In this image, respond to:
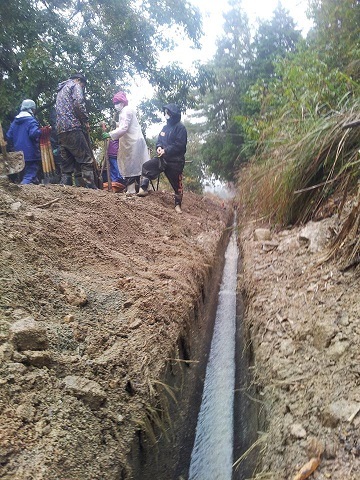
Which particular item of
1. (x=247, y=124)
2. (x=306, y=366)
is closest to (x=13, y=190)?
(x=306, y=366)

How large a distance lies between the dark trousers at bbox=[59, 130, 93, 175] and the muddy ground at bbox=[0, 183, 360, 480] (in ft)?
4.34

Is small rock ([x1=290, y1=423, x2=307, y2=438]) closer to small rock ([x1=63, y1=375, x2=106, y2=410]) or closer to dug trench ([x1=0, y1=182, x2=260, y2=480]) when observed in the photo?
dug trench ([x1=0, y1=182, x2=260, y2=480])

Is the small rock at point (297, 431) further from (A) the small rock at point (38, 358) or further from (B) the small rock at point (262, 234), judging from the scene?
(B) the small rock at point (262, 234)

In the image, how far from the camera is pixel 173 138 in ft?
18.8

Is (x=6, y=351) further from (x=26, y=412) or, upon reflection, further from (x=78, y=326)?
(x=78, y=326)

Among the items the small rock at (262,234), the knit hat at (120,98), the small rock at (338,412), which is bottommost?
the small rock at (338,412)

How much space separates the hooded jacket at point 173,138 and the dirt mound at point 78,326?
1.73 metres

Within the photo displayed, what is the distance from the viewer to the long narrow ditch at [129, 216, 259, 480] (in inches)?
83.4

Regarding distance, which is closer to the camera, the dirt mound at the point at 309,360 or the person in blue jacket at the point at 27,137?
the dirt mound at the point at 309,360

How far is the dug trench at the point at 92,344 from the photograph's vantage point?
1.59m

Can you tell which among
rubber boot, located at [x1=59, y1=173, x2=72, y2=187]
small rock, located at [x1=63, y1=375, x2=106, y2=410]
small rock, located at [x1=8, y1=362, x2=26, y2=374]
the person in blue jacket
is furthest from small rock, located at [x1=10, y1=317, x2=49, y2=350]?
rubber boot, located at [x1=59, y1=173, x2=72, y2=187]

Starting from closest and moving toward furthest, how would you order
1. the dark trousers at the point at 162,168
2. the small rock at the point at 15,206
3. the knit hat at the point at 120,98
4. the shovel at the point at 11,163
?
1. the small rock at the point at 15,206
2. the shovel at the point at 11,163
3. the knit hat at the point at 120,98
4. the dark trousers at the point at 162,168

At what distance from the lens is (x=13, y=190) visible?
3.67m

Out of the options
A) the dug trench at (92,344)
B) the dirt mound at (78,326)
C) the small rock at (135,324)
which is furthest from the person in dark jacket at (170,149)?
the small rock at (135,324)
